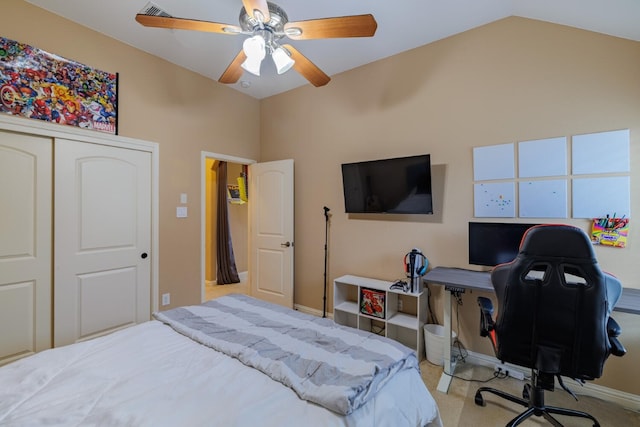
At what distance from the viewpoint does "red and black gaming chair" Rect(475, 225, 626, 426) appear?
1405 mm

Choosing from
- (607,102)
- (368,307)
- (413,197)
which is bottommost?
(368,307)

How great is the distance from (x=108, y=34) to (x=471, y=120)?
351 cm

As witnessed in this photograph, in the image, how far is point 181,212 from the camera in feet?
10.7

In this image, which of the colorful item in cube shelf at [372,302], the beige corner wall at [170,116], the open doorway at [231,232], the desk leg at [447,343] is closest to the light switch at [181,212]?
the beige corner wall at [170,116]

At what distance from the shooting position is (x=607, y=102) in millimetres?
2029

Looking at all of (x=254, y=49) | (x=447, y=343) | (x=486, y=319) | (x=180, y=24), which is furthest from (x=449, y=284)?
(x=180, y=24)

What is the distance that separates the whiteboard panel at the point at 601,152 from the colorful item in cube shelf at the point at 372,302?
75.0 inches

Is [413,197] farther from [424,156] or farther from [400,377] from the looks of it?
[400,377]

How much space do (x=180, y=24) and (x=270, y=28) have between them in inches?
23.0

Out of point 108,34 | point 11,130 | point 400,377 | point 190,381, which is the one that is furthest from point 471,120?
point 11,130

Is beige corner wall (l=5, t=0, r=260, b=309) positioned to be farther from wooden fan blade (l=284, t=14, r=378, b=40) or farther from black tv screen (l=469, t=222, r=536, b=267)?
black tv screen (l=469, t=222, r=536, b=267)

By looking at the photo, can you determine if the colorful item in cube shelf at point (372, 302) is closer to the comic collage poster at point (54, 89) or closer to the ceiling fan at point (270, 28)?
the ceiling fan at point (270, 28)

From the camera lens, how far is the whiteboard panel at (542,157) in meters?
2.17

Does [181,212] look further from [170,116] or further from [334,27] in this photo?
[334,27]
